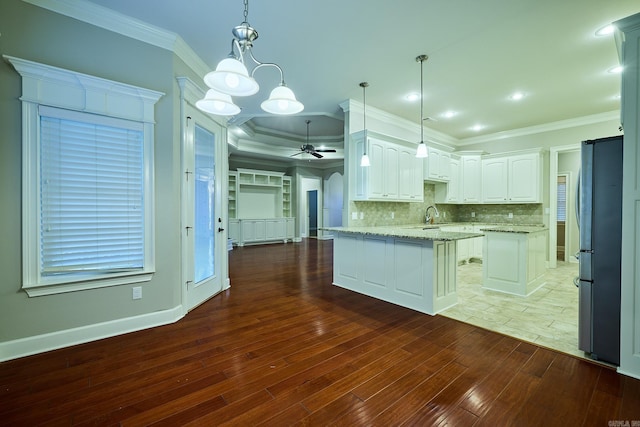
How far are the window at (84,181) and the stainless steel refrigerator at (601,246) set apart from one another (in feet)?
12.8

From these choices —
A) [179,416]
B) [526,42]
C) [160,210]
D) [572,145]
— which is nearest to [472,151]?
[572,145]

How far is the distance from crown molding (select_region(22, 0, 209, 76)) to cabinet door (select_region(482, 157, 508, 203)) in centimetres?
624

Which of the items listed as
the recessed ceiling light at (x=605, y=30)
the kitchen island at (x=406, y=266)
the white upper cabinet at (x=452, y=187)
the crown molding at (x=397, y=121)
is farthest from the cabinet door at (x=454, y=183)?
the recessed ceiling light at (x=605, y=30)

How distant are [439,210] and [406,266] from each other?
394cm

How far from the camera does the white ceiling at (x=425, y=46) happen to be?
2506 mm

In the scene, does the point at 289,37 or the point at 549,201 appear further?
the point at 549,201

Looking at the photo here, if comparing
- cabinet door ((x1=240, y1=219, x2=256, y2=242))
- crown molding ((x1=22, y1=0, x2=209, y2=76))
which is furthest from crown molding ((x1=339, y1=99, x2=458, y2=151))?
cabinet door ((x1=240, y1=219, x2=256, y2=242))

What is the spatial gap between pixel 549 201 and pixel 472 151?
185cm

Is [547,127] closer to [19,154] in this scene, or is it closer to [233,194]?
[19,154]

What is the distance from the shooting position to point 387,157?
4738mm

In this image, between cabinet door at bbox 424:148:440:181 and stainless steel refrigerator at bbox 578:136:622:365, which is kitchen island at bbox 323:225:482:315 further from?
cabinet door at bbox 424:148:440:181

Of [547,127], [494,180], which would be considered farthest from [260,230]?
[547,127]

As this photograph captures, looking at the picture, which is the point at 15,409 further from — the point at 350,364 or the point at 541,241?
the point at 541,241

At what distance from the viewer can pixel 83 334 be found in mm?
2469
